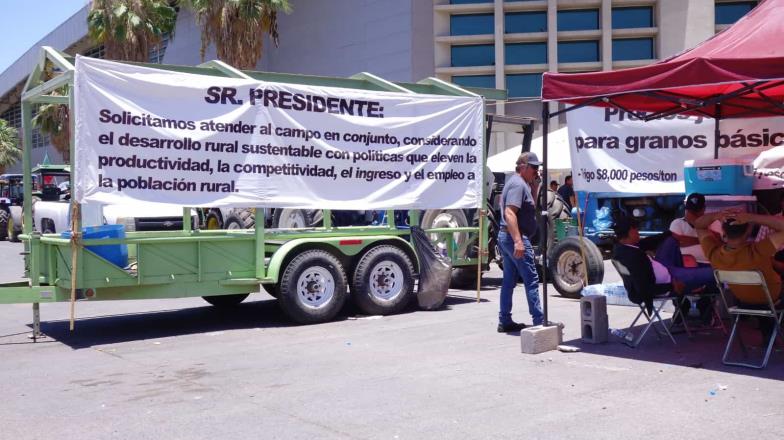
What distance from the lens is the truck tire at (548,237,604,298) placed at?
37.1ft

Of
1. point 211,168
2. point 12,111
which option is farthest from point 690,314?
point 12,111

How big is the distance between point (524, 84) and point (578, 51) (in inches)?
101

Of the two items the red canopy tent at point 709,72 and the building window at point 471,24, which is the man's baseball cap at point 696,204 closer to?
the red canopy tent at point 709,72

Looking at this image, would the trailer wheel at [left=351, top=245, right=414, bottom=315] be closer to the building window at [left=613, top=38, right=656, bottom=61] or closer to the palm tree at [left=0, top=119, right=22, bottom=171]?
the building window at [left=613, top=38, right=656, bottom=61]

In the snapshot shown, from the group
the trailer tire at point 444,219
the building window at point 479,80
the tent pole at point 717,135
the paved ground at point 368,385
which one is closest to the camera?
the paved ground at point 368,385

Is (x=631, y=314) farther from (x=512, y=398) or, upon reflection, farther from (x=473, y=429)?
(x=473, y=429)

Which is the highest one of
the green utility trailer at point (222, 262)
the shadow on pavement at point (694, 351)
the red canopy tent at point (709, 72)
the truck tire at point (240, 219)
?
the red canopy tent at point (709, 72)

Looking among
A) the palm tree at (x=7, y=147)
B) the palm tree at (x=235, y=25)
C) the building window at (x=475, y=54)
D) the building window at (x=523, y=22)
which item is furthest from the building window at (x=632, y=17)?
the palm tree at (x=7, y=147)

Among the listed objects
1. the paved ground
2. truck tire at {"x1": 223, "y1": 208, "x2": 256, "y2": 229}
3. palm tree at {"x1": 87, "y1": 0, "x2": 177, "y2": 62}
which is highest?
palm tree at {"x1": 87, "y1": 0, "x2": 177, "y2": 62}

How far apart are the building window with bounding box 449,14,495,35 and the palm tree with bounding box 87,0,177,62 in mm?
11779

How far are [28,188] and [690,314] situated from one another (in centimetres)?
736

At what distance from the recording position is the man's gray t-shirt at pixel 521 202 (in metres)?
8.38

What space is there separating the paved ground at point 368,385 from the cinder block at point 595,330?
113mm

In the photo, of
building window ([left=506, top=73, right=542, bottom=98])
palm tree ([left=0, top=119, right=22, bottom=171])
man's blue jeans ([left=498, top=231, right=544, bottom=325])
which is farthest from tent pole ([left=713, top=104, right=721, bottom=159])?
palm tree ([left=0, top=119, right=22, bottom=171])
